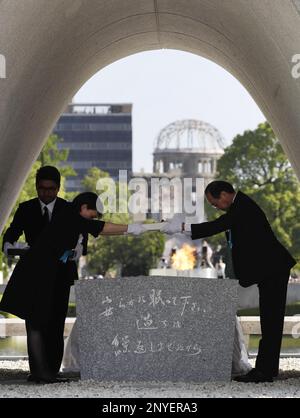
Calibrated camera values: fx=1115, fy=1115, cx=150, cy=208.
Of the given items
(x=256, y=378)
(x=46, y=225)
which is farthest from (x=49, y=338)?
(x=256, y=378)

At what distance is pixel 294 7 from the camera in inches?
378

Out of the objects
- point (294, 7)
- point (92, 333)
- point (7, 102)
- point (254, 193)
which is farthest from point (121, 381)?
point (254, 193)

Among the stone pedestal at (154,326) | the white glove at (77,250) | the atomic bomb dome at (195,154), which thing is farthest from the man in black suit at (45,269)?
the atomic bomb dome at (195,154)

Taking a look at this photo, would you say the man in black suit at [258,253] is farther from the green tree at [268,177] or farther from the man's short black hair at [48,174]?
the green tree at [268,177]

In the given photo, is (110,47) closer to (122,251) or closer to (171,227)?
(171,227)

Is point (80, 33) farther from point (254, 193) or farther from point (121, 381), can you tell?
point (254, 193)

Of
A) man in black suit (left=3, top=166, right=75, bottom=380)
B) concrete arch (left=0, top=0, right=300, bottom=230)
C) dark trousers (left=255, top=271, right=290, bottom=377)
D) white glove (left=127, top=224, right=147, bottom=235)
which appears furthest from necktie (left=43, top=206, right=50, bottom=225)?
dark trousers (left=255, top=271, right=290, bottom=377)

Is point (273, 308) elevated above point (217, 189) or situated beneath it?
situated beneath

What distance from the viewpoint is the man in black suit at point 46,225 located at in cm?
1107

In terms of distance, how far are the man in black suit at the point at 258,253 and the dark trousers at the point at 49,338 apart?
1.37m

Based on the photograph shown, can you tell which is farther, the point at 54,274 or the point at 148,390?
the point at 54,274

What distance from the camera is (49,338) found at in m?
11.1

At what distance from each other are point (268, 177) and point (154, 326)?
41.3m
